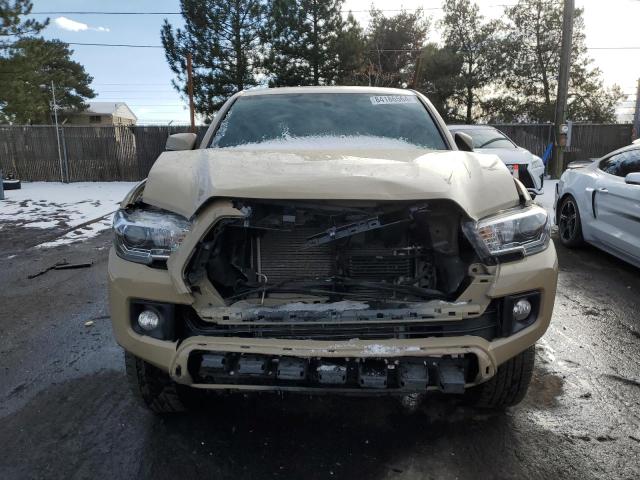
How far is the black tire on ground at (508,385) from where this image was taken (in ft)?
8.24

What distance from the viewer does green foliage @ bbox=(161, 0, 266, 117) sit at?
19688 millimetres

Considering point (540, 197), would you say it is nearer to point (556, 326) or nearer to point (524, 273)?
point (556, 326)

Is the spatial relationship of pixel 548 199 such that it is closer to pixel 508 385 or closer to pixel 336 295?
pixel 508 385

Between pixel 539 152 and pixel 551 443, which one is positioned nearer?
pixel 551 443

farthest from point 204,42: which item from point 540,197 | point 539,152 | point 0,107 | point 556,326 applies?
point 556,326

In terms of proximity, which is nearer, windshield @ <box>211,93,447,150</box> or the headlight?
the headlight

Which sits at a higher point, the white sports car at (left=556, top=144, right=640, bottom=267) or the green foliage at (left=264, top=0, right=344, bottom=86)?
the green foliage at (left=264, top=0, right=344, bottom=86)

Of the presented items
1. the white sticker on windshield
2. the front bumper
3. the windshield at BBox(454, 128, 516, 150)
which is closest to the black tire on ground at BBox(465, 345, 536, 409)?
the front bumper

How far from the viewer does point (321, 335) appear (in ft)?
7.24

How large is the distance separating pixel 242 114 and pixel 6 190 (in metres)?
13.5

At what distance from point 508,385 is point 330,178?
4.75 feet

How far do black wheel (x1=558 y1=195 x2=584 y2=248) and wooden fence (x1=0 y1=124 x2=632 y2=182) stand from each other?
1218cm

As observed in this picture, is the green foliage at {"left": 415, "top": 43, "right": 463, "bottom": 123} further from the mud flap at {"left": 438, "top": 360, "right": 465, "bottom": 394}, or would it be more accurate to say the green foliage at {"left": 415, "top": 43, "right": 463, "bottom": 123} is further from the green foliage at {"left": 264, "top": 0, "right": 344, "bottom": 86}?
the mud flap at {"left": 438, "top": 360, "right": 465, "bottom": 394}

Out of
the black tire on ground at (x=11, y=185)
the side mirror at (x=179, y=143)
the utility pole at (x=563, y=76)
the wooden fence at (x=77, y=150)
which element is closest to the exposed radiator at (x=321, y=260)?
the side mirror at (x=179, y=143)
